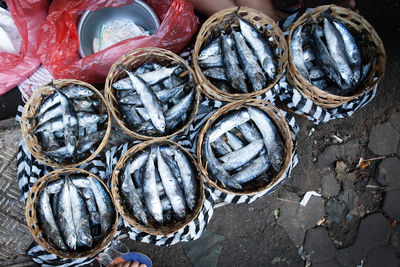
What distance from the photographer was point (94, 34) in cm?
299

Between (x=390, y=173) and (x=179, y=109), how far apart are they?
255 centimetres

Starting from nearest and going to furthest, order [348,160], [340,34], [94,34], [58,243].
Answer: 1. [58,243]
2. [340,34]
3. [94,34]
4. [348,160]

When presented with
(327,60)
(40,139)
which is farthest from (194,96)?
(40,139)

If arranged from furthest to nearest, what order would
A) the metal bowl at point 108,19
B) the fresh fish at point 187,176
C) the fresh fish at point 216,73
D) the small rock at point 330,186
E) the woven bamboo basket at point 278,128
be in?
1. the small rock at point 330,186
2. the metal bowl at point 108,19
3. the fresh fish at point 216,73
4. the fresh fish at point 187,176
5. the woven bamboo basket at point 278,128

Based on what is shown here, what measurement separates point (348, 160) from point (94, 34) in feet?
9.95

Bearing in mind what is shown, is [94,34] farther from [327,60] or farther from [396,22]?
[396,22]

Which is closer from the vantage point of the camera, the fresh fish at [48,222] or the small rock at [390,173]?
the fresh fish at [48,222]

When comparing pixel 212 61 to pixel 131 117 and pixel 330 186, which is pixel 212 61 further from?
pixel 330 186

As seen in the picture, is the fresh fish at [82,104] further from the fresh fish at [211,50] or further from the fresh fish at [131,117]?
the fresh fish at [211,50]

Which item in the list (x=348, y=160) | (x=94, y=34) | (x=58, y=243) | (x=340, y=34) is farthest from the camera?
(x=348, y=160)

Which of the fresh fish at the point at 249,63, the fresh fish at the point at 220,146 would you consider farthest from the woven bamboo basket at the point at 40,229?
the fresh fish at the point at 249,63

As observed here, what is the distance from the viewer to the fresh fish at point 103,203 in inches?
97.9

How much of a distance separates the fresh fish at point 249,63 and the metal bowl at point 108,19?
86 centimetres

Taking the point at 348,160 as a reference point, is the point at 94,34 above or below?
above
